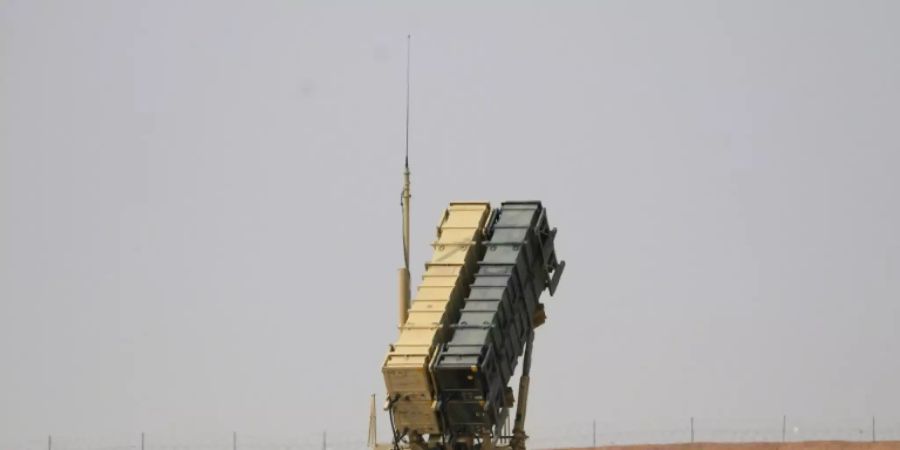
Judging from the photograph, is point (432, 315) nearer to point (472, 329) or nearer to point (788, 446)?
point (472, 329)

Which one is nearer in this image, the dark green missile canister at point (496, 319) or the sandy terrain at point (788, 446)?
the dark green missile canister at point (496, 319)

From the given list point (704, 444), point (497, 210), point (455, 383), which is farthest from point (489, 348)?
point (704, 444)

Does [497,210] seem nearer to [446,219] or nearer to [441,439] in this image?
[446,219]

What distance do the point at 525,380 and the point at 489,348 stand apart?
3393 millimetres

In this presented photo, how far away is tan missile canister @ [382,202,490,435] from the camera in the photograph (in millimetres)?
57594

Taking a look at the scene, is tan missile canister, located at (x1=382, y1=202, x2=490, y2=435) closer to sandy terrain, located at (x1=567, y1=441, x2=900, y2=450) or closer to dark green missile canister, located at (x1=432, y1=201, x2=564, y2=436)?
dark green missile canister, located at (x1=432, y1=201, x2=564, y2=436)

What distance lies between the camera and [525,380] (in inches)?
2410

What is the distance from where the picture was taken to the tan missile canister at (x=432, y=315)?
189 ft

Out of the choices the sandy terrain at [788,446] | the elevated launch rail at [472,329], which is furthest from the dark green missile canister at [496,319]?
the sandy terrain at [788,446]

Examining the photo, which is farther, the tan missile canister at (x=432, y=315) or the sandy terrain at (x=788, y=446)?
the sandy terrain at (x=788, y=446)

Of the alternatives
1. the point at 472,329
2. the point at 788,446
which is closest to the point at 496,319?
the point at 472,329

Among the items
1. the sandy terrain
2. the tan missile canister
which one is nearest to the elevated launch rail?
the tan missile canister

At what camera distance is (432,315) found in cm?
5869

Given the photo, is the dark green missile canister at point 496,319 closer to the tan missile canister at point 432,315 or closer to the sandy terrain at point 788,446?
the tan missile canister at point 432,315
